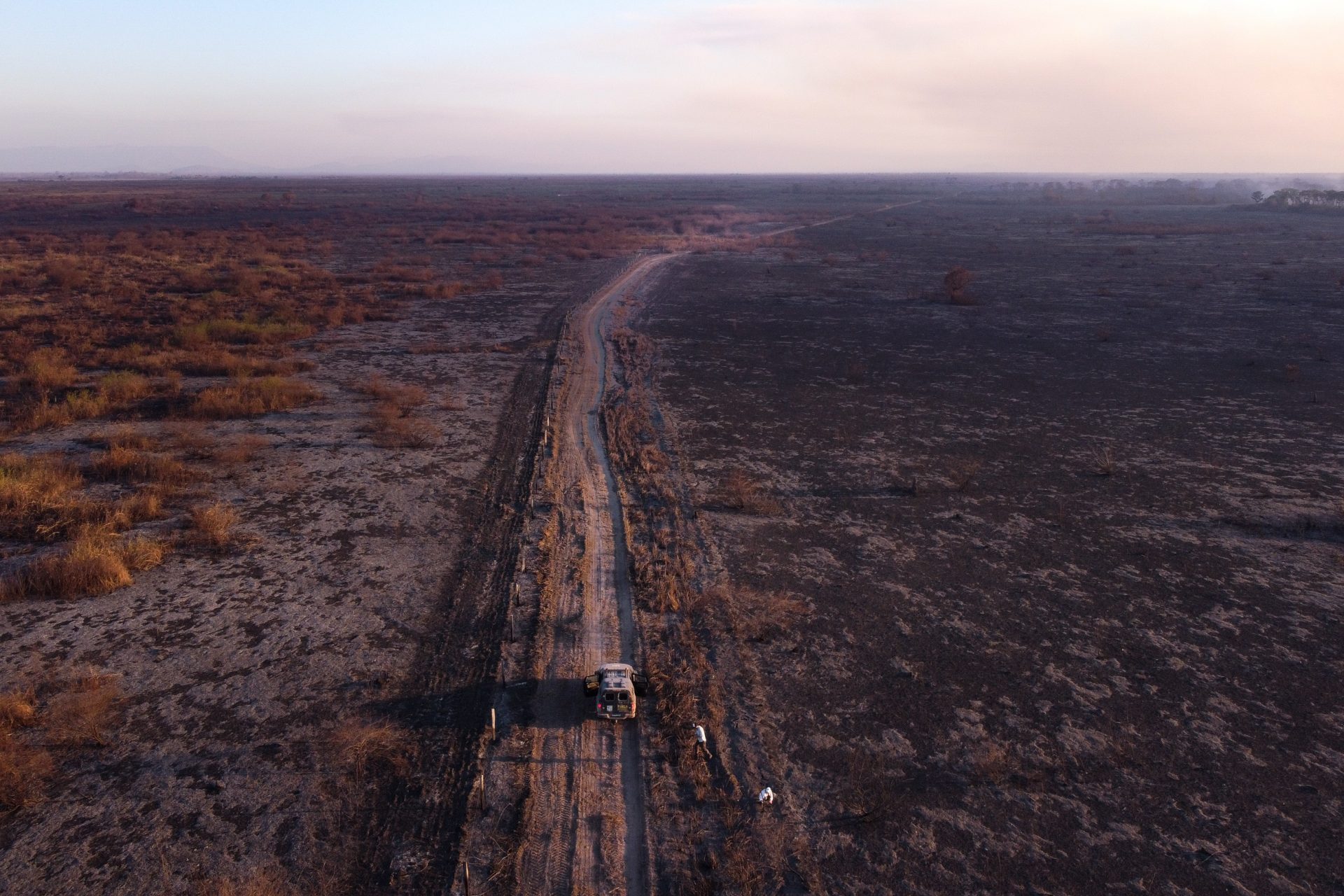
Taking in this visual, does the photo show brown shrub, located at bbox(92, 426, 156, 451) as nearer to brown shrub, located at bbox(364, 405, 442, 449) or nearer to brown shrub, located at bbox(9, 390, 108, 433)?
brown shrub, located at bbox(9, 390, 108, 433)

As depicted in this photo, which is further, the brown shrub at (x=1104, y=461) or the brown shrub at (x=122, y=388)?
the brown shrub at (x=122, y=388)

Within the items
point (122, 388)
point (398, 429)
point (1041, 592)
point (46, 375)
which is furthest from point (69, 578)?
point (1041, 592)

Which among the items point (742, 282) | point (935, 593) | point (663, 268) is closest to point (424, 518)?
point (935, 593)

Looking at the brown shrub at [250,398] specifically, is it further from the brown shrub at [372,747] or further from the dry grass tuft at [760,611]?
the dry grass tuft at [760,611]

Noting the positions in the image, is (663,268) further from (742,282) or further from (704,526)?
(704,526)

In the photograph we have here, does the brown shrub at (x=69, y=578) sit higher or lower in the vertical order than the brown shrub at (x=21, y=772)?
higher

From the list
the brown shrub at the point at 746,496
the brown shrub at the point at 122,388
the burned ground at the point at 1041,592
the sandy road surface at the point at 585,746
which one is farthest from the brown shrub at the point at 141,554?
the brown shrub at the point at 122,388
